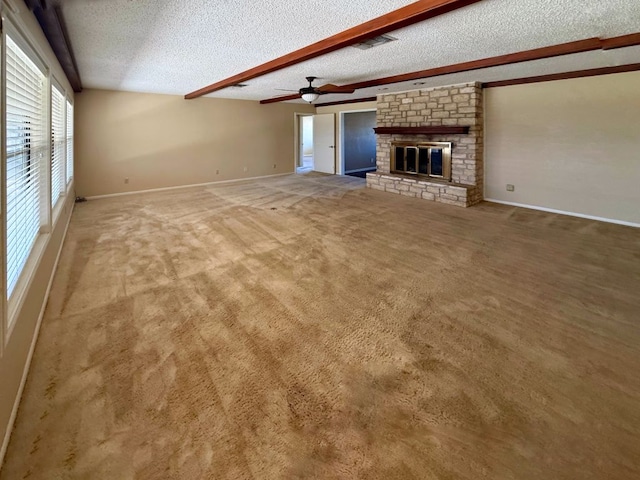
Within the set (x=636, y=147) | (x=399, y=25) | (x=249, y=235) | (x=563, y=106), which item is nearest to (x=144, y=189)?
(x=249, y=235)

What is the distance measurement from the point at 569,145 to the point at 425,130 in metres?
2.39

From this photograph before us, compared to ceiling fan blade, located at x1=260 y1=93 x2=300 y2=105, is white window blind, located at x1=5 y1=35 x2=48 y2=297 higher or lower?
lower

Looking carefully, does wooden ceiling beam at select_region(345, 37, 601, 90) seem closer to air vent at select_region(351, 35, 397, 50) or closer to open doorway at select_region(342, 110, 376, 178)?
air vent at select_region(351, 35, 397, 50)

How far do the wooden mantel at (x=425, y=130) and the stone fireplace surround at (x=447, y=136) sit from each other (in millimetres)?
106

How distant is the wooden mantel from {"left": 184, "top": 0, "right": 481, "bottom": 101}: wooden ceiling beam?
3.38 meters

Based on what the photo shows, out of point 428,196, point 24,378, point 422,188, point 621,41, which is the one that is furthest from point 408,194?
point 24,378

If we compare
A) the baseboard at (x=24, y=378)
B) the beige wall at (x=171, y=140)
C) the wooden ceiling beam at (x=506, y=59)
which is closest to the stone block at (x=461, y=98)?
the wooden ceiling beam at (x=506, y=59)

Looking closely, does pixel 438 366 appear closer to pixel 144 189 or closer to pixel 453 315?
pixel 453 315

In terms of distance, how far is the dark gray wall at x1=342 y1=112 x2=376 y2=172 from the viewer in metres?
10.4

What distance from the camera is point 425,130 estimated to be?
6.70 metres

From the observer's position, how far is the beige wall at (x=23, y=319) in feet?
4.92

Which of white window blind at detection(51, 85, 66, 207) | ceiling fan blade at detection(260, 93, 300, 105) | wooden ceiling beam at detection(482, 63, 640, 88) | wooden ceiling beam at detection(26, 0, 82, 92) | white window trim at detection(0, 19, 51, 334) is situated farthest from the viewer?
ceiling fan blade at detection(260, 93, 300, 105)

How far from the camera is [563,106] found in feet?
17.3

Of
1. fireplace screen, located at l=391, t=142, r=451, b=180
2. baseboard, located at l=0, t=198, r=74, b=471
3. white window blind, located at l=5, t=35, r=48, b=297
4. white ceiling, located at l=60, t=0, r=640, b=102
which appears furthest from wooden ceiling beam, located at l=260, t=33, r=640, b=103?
baseboard, located at l=0, t=198, r=74, b=471
